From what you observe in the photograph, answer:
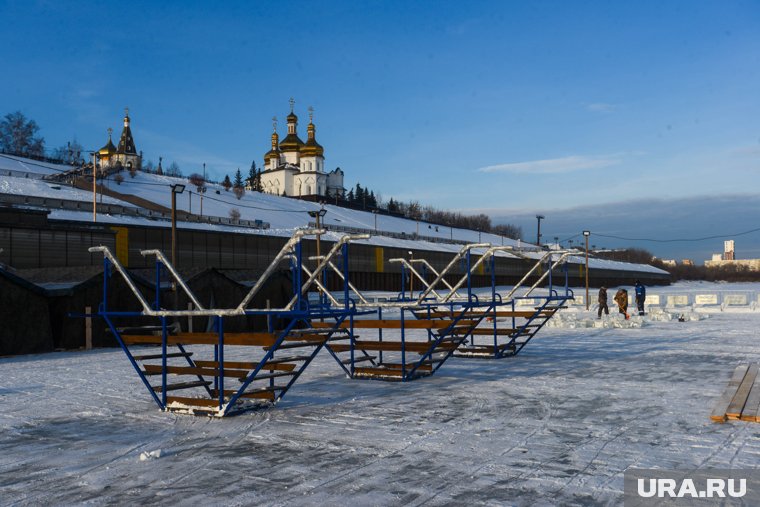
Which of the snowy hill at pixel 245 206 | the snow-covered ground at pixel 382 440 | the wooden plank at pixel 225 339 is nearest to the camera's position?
the snow-covered ground at pixel 382 440

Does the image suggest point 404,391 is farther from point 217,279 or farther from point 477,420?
point 217,279

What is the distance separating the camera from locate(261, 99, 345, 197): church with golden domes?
136750 millimetres

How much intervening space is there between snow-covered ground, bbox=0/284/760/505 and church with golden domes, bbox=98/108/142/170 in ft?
406

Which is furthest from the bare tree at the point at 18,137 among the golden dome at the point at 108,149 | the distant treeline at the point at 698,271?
the distant treeline at the point at 698,271

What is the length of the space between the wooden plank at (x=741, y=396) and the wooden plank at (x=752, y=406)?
51 mm

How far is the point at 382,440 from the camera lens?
26.2 ft

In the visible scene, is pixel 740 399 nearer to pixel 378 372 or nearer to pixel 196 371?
pixel 378 372

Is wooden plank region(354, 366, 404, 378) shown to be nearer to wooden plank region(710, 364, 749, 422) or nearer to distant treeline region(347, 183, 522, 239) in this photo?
wooden plank region(710, 364, 749, 422)

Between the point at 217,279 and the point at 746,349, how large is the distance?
18392 mm

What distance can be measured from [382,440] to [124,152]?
136066 mm

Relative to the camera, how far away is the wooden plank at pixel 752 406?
877 cm

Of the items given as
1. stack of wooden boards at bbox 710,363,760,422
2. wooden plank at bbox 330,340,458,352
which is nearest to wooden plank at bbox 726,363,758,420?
stack of wooden boards at bbox 710,363,760,422

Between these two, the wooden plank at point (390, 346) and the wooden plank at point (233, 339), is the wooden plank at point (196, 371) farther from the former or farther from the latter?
the wooden plank at point (390, 346)

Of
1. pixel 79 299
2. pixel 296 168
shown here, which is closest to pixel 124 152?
pixel 296 168
